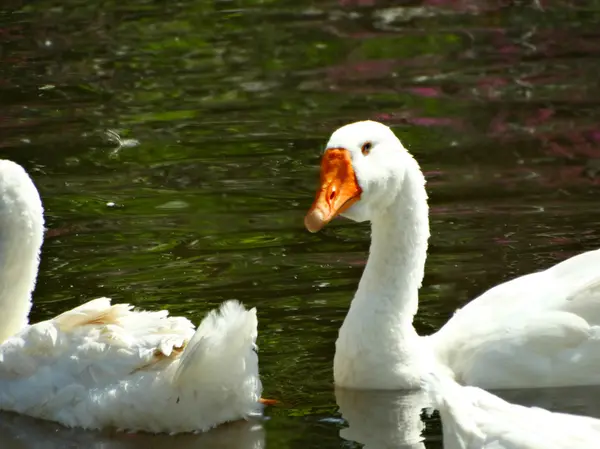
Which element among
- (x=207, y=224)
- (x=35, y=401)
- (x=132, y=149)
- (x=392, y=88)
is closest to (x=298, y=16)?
(x=392, y=88)

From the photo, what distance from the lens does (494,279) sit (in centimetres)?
966

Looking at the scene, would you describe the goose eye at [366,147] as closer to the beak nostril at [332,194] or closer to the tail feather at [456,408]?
the beak nostril at [332,194]

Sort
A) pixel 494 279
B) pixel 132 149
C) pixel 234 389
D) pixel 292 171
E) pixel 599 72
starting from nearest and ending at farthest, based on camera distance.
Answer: pixel 234 389
pixel 494 279
pixel 292 171
pixel 132 149
pixel 599 72

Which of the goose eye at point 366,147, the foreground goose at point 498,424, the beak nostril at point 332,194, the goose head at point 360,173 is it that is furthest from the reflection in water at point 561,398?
the foreground goose at point 498,424

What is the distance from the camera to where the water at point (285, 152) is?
29.3ft

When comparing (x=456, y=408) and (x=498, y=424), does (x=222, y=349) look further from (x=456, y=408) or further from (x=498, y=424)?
(x=498, y=424)

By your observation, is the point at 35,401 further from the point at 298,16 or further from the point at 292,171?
the point at 298,16

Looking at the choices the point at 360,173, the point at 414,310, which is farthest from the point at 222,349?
the point at 414,310

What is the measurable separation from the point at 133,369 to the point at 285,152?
5151 mm

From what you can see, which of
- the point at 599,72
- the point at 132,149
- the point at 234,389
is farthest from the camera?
the point at 599,72

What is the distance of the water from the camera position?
351 inches

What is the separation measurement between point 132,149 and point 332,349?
4.70 metres

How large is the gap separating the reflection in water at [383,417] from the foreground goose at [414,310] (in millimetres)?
72

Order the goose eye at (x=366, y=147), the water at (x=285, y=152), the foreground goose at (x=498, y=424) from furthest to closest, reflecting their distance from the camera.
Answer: the water at (x=285, y=152) < the goose eye at (x=366, y=147) < the foreground goose at (x=498, y=424)
